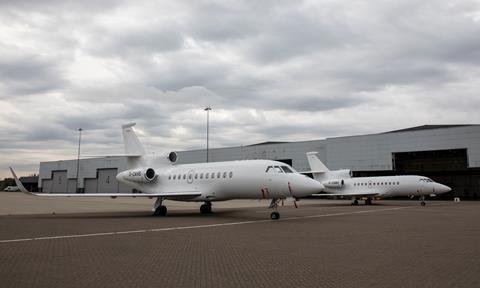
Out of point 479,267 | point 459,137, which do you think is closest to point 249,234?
point 479,267

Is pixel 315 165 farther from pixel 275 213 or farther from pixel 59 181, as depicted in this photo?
pixel 59 181

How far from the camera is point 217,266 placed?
7012 mm

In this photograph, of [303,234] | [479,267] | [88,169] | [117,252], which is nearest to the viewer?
[479,267]

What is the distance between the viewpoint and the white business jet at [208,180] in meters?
17.8

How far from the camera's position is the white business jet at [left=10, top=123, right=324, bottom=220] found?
17781 millimetres

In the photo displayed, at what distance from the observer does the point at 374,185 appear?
39156 mm

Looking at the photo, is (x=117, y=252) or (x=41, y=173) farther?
(x=41, y=173)

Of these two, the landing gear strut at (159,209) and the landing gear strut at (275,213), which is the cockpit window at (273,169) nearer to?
the landing gear strut at (275,213)

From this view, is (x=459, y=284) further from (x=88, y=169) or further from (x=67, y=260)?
(x=88, y=169)

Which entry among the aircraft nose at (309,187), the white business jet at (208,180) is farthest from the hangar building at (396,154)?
the aircraft nose at (309,187)

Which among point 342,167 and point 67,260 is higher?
point 342,167

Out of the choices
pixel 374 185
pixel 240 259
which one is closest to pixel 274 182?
pixel 240 259

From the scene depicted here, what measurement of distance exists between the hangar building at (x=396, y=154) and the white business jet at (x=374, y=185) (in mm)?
12817

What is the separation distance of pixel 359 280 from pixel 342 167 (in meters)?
51.5
